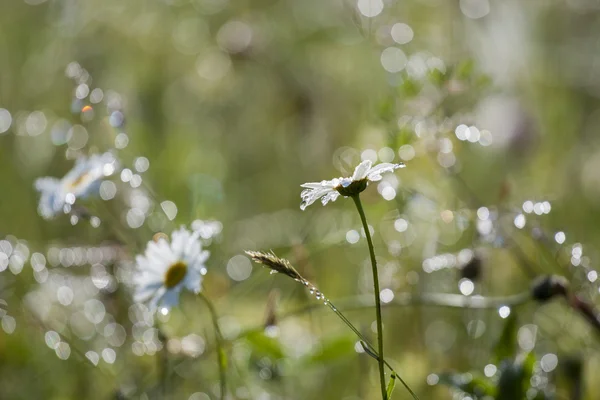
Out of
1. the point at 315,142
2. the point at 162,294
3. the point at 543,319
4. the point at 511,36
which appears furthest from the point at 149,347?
the point at 511,36

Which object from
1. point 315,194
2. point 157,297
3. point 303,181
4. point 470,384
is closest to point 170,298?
point 157,297

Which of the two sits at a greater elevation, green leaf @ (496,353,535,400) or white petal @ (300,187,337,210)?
white petal @ (300,187,337,210)

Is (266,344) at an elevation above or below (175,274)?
below

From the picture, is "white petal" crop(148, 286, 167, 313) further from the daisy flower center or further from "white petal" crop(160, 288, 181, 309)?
the daisy flower center

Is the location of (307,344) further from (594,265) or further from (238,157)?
(238,157)

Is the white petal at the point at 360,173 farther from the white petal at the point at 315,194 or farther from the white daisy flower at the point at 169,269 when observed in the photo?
the white daisy flower at the point at 169,269

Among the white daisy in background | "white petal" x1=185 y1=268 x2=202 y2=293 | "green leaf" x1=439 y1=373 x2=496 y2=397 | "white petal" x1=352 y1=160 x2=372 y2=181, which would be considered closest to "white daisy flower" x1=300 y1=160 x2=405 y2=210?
"white petal" x1=352 y1=160 x2=372 y2=181

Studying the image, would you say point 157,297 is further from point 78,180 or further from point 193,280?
point 78,180

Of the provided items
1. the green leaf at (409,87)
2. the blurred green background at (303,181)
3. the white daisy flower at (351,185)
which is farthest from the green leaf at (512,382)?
the green leaf at (409,87)

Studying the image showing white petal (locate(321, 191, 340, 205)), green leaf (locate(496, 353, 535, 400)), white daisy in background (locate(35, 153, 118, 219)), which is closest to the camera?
white petal (locate(321, 191, 340, 205))
